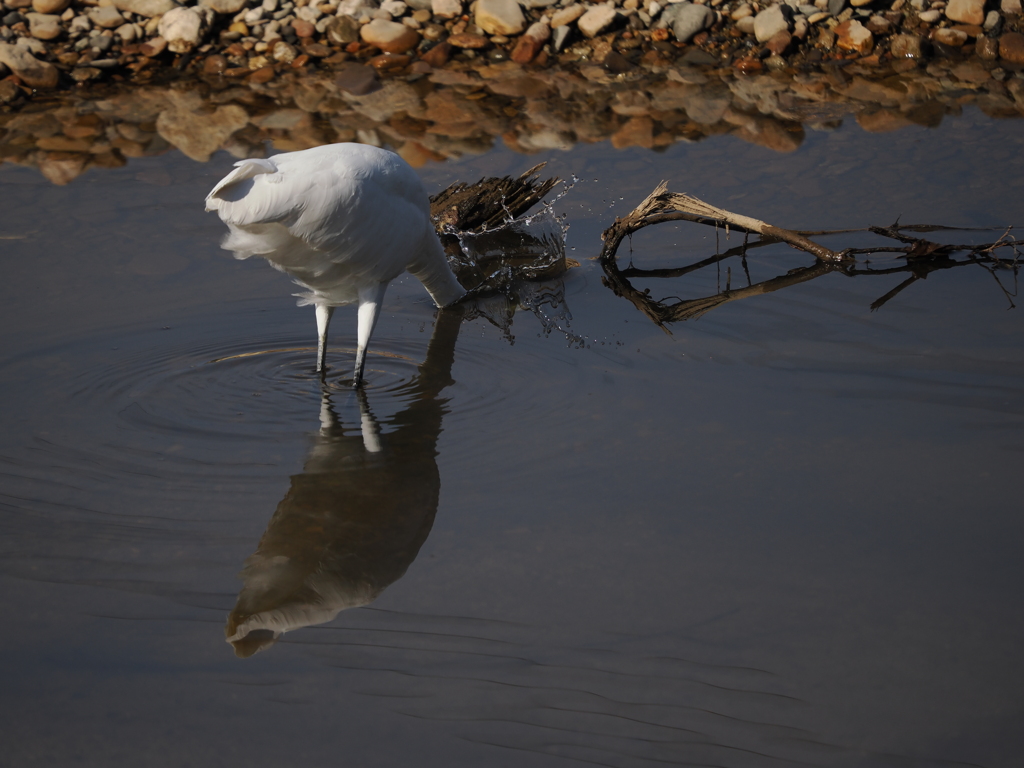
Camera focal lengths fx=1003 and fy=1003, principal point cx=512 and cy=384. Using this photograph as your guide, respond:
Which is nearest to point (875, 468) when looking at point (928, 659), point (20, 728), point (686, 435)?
point (686, 435)

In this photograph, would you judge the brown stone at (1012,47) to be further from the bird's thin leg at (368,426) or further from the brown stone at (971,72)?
the bird's thin leg at (368,426)

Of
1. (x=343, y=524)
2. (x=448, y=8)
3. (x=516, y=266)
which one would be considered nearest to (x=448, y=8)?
(x=448, y=8)

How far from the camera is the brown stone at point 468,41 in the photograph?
10594 millimetres

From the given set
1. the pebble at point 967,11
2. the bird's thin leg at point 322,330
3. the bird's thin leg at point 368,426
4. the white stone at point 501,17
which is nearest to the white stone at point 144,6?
the white stone at point 501,17

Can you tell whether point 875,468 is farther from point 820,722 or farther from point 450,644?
point 450,644

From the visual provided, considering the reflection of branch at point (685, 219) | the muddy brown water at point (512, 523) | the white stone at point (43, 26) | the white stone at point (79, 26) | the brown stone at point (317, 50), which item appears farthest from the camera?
the brown stone at point (317, 50)

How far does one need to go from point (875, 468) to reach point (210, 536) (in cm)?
276

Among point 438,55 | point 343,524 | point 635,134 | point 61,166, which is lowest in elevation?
point 61,166

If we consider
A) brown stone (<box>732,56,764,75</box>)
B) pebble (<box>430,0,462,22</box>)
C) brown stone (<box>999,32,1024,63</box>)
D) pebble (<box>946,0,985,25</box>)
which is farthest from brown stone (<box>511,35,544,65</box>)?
brown stone (<box>999,32,1024,63</box>)

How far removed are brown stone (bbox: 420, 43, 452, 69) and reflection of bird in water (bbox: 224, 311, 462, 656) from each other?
6328mm

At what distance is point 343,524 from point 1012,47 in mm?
8811

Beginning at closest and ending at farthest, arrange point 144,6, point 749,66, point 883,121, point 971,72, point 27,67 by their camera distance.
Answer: point 883,121
point 971,72
point 27,67
point 749,66
point 144,6

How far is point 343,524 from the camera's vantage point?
160 inches

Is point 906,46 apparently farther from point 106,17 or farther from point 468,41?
point 106,17
